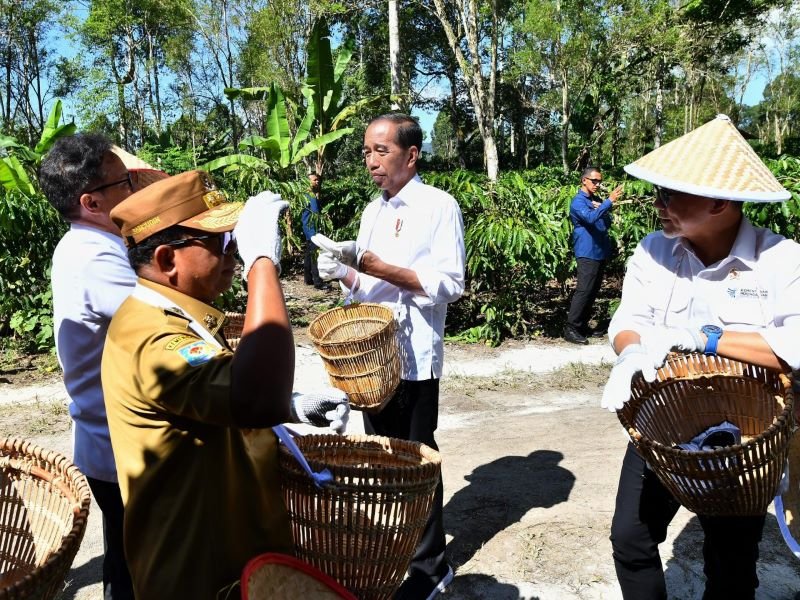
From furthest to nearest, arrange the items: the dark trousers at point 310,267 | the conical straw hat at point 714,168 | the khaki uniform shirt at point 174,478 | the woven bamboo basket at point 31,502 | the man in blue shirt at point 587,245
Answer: the dark trousers at point 310,267 → the man in blue shirt at point 587,245 → the conical straw hat at point 714,168 → the woven bamboo basket at point 31,502 → the khaki uniform shirt at point 174,478

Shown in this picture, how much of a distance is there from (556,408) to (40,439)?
4.26m

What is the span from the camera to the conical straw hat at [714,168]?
86.4 inches

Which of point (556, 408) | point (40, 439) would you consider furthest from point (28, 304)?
point (556, 408)

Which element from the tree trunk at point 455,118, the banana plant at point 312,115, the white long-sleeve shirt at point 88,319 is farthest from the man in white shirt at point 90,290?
the tree trunk at point 455,118

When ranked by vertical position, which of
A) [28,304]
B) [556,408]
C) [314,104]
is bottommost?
[556,408]

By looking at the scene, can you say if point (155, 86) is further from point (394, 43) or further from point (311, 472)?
point (311, 472)

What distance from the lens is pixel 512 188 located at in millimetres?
8953

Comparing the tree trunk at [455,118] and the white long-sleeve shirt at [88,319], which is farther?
the tree trunk at [455,118]

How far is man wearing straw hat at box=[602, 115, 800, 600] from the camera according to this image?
2127 mm

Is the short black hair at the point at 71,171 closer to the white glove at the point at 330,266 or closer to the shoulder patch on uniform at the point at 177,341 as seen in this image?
the white glove at the point at 330,266

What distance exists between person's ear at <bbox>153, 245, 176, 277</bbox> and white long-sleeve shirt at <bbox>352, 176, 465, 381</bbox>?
152 centimetres

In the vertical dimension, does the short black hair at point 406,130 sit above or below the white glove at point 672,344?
above

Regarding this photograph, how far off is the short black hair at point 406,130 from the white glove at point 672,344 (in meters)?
1.57

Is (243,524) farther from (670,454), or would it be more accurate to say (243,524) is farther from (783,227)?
(783,227)
